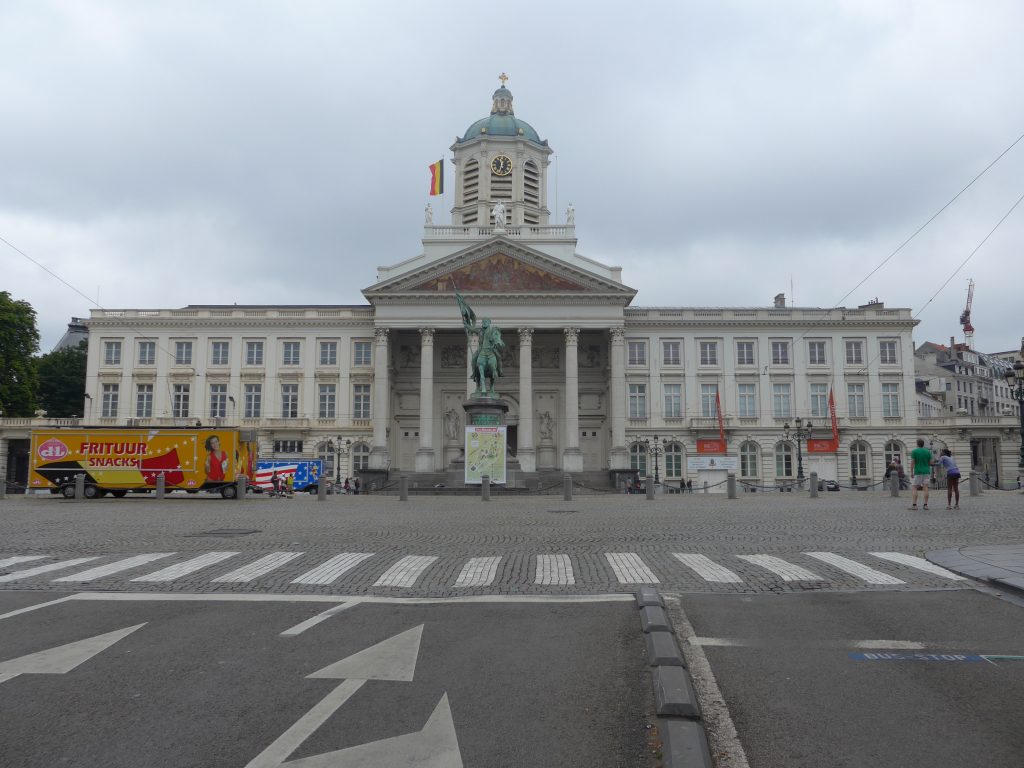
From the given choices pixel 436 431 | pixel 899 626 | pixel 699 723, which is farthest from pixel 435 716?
pixel 436 431

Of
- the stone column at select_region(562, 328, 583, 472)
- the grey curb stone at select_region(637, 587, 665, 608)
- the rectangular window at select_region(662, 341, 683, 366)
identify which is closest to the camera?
the grey curb stone at select_region(637, 587, 665, 608)

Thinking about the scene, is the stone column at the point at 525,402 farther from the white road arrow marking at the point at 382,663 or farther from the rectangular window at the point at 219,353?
the white road arrow marking at the point at 382,663

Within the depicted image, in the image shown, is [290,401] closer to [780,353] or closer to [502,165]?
[502,165]

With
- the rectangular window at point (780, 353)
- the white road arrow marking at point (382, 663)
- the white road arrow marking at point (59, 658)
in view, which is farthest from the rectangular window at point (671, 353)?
the white road arrow marking at point (59, 658)

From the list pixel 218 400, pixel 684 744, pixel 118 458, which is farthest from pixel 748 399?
pixel 684 744

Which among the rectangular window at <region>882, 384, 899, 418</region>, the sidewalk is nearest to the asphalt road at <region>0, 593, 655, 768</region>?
the sidewalk

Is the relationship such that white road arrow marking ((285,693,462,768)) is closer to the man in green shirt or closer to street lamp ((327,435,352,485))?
the man in green shirt

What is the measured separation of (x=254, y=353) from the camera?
217 feet

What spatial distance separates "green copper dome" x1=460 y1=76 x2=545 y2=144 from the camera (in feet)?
235

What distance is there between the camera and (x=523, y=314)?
60.3 meters

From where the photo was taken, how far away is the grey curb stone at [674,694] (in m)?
4.79

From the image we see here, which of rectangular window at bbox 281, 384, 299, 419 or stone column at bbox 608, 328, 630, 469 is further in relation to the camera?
rectangular window at bbox 281, 384, 299, 419

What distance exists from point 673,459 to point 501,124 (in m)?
32.5

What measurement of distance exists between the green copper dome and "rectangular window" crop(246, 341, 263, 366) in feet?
83.3
